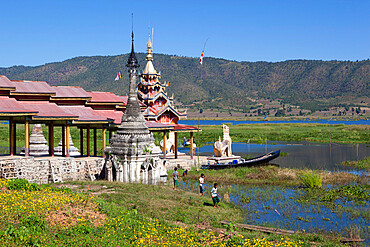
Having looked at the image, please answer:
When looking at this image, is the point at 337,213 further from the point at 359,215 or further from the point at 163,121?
the point at 163,121

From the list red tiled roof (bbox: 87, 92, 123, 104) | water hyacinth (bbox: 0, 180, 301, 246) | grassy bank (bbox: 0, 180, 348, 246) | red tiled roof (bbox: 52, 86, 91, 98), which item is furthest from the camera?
red tiled roof (bbox: 87, 92, 123, 104)

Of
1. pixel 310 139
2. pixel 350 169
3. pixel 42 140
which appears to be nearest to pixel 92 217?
pixel 42 140

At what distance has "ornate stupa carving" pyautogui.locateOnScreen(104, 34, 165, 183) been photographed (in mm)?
23500

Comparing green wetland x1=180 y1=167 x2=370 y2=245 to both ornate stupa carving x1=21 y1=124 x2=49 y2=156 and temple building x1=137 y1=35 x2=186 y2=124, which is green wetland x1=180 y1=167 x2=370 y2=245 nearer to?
temple building x1=137 y1=35 x2=186 y2=124

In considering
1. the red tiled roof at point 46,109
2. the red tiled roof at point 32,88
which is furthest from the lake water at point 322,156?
the red tiled roof at point 32,88

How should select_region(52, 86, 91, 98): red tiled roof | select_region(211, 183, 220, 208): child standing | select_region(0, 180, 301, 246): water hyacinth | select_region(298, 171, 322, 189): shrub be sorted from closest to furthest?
select_region(0, 180, 301, 246): water hyacinth
select_region(211, 183, 220, 208): child standing
select_region(298, 171, 322, 189): shrub
select_region(52, 86, 91, 98): red tiled roof

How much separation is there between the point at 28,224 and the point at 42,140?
70.7ft

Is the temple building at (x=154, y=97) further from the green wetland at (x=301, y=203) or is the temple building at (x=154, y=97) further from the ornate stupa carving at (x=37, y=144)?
the ornate stupa carving at (x=37, y=144)

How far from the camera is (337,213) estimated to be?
19.6m

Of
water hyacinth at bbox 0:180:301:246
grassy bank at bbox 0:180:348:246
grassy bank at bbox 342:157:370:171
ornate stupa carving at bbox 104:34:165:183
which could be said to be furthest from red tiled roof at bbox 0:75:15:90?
grassy bank at bbox 342:157:370:171

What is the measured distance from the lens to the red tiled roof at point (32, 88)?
24.5 m

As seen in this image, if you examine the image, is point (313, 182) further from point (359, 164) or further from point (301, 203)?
point (359, 164)

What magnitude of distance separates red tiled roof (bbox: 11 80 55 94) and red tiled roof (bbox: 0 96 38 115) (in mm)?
1438

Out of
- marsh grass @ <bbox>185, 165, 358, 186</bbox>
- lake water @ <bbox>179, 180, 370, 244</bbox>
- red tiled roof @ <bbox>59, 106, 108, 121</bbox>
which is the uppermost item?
red tiled roof @ <bbox>59, 106, 108, 121</bbox>
